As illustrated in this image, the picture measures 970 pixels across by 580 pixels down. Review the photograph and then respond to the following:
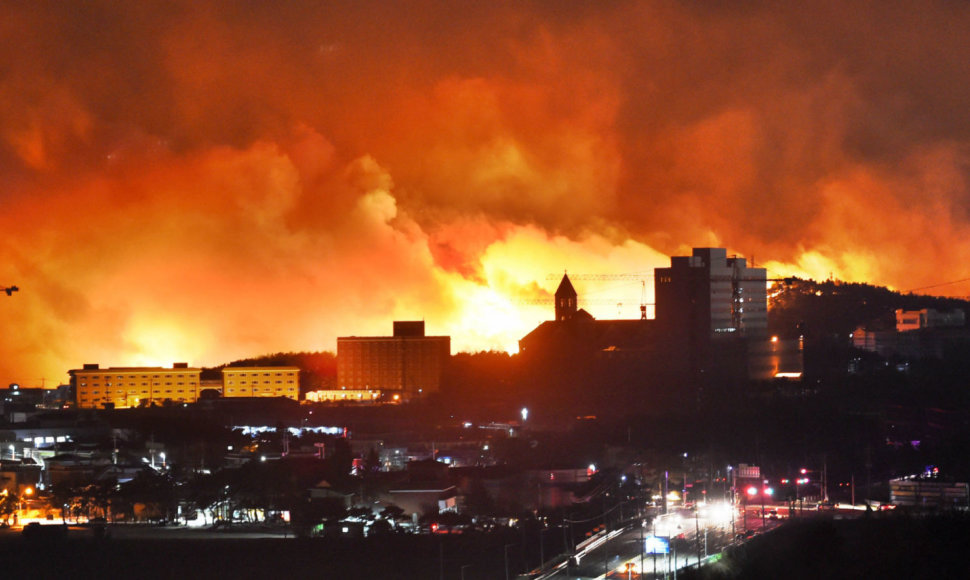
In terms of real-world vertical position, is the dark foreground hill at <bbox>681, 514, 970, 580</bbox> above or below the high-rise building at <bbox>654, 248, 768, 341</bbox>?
below

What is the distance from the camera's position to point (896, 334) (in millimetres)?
43938

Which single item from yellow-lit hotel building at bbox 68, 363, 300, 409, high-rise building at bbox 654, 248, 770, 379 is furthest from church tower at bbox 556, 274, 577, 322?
yellow-lit hotel building at bbox 68, 363, 300, 409

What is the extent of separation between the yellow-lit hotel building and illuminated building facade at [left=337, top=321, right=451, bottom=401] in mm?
2454

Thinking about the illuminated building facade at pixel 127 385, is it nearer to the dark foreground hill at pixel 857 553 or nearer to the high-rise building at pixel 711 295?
the high-rise building at pixel 711 295

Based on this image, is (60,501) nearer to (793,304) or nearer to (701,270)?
(701,270)

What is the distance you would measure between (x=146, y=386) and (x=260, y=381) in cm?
368

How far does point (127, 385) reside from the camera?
1626 inches

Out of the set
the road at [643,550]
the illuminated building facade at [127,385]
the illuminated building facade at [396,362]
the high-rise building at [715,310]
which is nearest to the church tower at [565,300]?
the high-rise building at [715,310]

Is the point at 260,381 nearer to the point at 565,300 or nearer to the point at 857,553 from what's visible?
the point at 565,300

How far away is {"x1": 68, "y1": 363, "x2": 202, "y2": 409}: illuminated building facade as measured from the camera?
40875mm

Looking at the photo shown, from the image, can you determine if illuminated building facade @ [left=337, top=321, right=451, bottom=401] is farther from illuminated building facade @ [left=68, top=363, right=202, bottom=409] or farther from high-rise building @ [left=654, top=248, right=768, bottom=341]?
high-rise building @ [left=654, top=248, right=768, bottom=341]

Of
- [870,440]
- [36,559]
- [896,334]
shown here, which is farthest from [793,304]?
[36,559]

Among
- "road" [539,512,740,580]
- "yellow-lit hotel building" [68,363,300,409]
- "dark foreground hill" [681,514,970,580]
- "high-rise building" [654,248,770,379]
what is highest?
"high-rise building" [654,248,770,379]

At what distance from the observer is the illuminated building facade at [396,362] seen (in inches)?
1646
